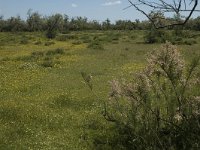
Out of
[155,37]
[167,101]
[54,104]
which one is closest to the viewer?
[167,101]

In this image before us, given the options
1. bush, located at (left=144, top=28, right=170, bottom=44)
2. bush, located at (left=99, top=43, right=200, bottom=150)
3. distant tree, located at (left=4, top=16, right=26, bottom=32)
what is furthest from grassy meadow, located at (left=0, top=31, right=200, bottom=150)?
distant tree, located at (left=4, top=16, right=26, bottom=32)

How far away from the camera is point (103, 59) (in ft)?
114

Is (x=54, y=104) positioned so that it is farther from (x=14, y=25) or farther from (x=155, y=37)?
(x=14, y=25)

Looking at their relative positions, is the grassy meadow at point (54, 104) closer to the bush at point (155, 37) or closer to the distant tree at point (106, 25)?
the bush at point (155, 37)

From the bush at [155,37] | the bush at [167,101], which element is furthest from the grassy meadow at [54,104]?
the bush at [155,37]

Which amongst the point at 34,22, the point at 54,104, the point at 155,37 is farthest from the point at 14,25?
the point at 54,104

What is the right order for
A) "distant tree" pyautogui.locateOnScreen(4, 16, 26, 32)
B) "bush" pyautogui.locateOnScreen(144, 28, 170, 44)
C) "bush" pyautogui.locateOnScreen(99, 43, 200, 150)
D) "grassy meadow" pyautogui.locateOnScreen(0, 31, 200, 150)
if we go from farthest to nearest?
"distant tree" pyautogui.locateOnScreen(4, 16, 26, 32) → "bush" pyautogui.locateOnScreen(144, 28, 170, 44) → "grassy meadow" pyautogui.locateOnScreen(0, 31, 200, 150) → "bush" pyautogui.locateOnScreen(99, 43, 200, 150)

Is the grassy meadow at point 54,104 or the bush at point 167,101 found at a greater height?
the bush at point 167,101

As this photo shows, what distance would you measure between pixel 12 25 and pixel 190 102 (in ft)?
389

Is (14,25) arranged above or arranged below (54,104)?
below

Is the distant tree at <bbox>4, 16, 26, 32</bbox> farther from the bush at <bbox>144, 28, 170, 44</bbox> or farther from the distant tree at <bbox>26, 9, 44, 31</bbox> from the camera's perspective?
the bush at <bbox>144, 28, 170, 44</bbox>

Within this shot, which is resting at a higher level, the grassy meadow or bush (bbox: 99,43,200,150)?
bush (bbox: 99,43,200,150)

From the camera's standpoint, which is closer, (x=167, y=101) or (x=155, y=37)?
(x=167, y=101)

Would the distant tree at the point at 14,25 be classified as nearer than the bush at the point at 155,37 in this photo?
No
